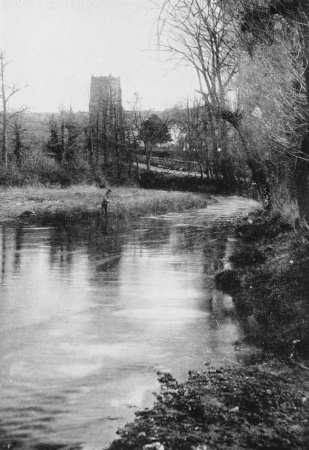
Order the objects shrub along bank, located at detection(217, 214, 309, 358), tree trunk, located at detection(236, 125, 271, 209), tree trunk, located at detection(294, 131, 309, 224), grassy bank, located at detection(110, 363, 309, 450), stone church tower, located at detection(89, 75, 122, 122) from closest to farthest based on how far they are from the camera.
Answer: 1. grassy bank, located at detection(110, 363, 309, 450)
2. shrub along bank, located at detection(217, 214, 309, 358)
3. tree trunk, located at detection(294, 131, 309, 224)
4. tree trunk, located at detection(236, 125, 271, 209)
5. stone church tower, located at detection(89, 75, 122, 122)

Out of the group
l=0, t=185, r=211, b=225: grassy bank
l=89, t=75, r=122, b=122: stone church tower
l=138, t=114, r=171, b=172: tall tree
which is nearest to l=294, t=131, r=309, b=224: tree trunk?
l=0, t=185, r=211, b=225: grassy bank

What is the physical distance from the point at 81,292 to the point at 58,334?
318 cm

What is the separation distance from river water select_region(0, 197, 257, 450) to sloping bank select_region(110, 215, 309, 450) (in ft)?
1.24

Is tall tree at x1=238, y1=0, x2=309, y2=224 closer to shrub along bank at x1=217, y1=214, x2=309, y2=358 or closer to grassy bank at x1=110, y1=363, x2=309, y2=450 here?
shrub along bank at x1=217, y1=214, x2=309, y2=358

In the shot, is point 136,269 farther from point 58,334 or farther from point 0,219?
point 0,219

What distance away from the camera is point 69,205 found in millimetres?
30953

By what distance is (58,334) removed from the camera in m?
9.25

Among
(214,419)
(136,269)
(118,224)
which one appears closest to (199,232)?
(118,224)

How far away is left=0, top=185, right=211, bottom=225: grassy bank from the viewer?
2789 centimetres

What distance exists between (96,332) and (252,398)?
12.7 ft

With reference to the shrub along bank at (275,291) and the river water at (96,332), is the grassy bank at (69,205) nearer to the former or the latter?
the river water at (96,332)

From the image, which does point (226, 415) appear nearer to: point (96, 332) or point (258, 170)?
point (96, 332)

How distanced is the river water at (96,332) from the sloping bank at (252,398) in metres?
0.38

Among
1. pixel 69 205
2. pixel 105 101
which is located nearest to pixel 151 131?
pixel 105 101
